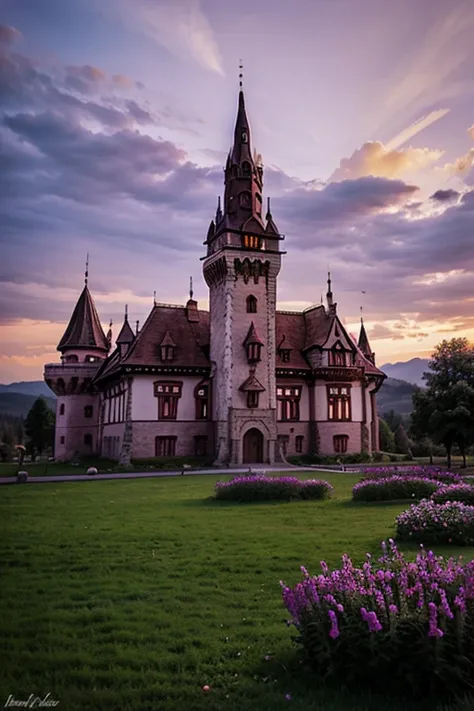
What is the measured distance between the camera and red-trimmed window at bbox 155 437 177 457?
5269 centimetres

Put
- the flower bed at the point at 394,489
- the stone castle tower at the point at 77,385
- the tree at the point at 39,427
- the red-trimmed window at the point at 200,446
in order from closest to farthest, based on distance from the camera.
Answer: the flower bed at the point at 394,489 < the red-trimmed window at the point at 200,446 < the stone castle tower at the point at 77,385 < the tree at the point at 39,427

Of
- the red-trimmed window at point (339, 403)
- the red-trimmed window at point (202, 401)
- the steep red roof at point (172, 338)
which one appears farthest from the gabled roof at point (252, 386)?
the red-trimmed window at point (339, 403)

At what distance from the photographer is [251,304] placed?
54875 mm

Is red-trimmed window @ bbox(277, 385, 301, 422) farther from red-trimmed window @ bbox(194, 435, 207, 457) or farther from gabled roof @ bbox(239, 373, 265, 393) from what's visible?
red-trimmed window @ bbox(194, 435, 207, 457)

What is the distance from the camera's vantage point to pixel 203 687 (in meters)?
6.47

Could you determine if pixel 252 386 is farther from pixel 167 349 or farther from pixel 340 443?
pixel 340 443

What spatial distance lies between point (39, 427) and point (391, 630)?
85.7 m

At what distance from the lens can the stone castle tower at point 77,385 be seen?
6656 centimetres

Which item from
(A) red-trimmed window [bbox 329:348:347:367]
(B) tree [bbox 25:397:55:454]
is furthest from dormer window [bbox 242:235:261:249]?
(B) tree [bbox 25:397:55:454]

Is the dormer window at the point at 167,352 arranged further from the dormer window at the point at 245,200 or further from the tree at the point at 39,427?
the tree at the point at 39,427

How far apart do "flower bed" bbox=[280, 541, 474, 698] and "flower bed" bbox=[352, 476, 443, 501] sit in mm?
15994

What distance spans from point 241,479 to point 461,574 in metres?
18.1

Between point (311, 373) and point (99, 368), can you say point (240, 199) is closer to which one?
point (311, 373)

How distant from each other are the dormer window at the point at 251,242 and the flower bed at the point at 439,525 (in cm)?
4268
